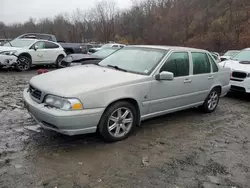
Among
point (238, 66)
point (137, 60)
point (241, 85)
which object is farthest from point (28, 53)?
point (241, 85)

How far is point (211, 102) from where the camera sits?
593 cm

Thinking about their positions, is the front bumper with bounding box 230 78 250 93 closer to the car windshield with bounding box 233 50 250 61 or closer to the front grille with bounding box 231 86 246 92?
the front grille with bounding box 231 86 246 92

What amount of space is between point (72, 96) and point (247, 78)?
592 centimetres

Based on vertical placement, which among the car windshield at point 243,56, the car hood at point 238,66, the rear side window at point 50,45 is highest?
the rear side window at point 50,45

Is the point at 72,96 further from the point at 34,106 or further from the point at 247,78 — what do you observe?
the point at 247,78

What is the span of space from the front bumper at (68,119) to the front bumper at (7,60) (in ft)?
25.8

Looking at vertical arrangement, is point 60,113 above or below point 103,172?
above

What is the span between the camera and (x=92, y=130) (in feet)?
12.0

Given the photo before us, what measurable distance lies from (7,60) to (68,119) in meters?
8.56

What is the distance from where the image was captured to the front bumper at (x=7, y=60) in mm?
10422

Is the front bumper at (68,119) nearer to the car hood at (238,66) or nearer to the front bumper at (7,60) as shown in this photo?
the car hood at (238,66)

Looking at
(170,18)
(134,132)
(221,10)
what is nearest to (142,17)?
(170,18)

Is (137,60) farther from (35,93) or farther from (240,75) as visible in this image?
(240,75)

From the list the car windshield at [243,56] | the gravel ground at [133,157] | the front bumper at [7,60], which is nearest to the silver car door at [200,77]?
the gravel ground at [133,157]
